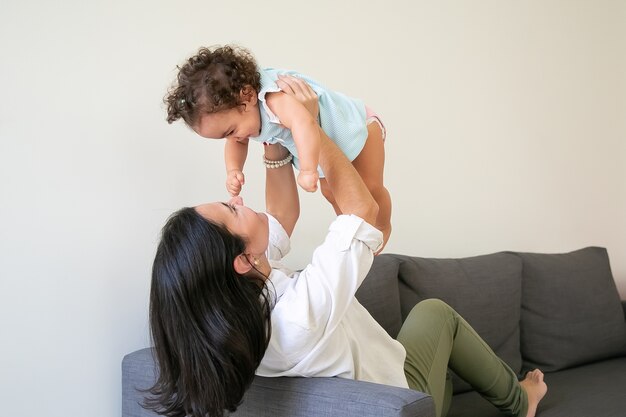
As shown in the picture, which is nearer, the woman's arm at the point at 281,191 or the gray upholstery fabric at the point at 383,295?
the woman's arm at the point at 281,191

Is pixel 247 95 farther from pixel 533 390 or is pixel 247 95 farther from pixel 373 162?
pixel 533 390

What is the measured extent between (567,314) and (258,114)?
5.86 ft

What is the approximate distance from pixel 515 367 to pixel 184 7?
170 centimetres

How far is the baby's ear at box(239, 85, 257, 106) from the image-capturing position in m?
1.49

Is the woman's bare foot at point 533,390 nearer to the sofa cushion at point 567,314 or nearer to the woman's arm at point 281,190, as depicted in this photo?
the sofa cushion at point 567,314

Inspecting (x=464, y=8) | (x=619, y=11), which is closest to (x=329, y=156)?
(x=464, y=8)

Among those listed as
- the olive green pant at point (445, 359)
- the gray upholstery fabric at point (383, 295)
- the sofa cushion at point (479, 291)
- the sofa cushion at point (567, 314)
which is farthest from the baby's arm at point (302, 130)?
the sofa cushion at point (567, 314)

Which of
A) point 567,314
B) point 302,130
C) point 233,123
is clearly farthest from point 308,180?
point 567,314

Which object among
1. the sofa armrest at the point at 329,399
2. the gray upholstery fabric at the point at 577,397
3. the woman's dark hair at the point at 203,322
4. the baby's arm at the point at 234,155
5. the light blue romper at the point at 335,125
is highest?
the light blue romper at the point at 335,125

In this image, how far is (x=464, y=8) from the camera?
9.77 feet

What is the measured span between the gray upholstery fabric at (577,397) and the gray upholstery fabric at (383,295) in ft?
1.07

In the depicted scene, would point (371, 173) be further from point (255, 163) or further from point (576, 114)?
point (576, 114)

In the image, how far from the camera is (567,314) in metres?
2.80

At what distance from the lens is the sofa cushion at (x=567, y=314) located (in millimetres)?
2719
